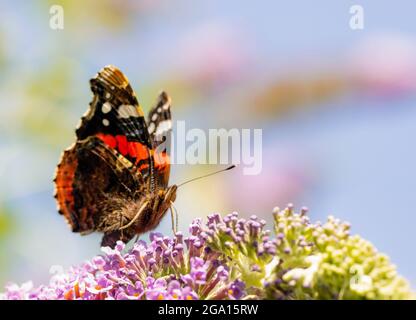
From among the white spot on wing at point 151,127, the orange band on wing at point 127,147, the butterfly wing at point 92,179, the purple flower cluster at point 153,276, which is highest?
the white spot on wing at point 151,127

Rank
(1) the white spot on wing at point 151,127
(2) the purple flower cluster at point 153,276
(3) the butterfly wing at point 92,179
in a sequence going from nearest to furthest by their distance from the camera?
(2) the purple flower cluster at point 153,276, (3) the butterfly wing at point 92,179, (1) the white spot on wing at point 151,127

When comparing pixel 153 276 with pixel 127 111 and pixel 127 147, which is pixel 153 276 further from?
pixel 127 111

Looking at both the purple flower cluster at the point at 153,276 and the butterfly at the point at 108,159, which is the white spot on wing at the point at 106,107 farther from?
the purple flower cluster at the point at 153,276

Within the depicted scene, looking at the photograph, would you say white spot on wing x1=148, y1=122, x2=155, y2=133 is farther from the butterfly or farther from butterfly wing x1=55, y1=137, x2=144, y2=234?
butterfly wing x1=55, y1=137, x2=144, y2=234

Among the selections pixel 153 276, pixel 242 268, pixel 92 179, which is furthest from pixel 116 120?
pixel 242 268

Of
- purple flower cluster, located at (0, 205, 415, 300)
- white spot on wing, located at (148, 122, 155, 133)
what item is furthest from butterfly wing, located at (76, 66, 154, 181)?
purple flower cluster, located at (0, 205, 415, 300)

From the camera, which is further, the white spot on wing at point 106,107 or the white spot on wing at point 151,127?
the white spot on wing at point 151,127

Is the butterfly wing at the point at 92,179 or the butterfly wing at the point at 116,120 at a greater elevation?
the butterfly wing at the point at 116,120

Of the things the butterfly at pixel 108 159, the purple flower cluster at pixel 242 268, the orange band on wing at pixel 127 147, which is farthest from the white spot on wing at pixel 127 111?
the purple flower cluster at pixel 242 268
